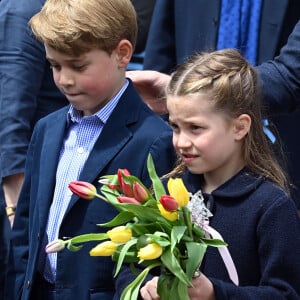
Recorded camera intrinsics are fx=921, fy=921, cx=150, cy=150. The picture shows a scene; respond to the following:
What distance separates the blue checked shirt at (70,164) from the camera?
3.21m

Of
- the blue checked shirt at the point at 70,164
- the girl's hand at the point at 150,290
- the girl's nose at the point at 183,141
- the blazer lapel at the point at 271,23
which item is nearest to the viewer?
the girl's hand at the point at 150,290

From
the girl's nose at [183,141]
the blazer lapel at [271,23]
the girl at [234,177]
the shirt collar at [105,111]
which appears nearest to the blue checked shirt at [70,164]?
the shirt collar at [105,111]

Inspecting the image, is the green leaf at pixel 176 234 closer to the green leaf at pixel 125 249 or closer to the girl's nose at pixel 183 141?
the green leaf at pixel 125 249

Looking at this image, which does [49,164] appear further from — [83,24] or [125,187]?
[125,187]

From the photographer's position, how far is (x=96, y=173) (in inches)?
122

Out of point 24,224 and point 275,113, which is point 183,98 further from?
point 24,224

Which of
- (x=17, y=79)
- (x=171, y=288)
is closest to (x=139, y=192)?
(x=171, y=288)

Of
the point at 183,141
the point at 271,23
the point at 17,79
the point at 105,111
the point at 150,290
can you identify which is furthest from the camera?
the point at 17,79

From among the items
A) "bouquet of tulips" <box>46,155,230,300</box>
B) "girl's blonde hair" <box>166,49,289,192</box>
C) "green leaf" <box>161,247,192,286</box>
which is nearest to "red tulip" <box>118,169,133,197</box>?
"bouquet of tulips" <box>46,155,230,300</box>

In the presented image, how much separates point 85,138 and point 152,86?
0.36 meters

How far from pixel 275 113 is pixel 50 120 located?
0.83m

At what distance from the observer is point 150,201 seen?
98.3 inches

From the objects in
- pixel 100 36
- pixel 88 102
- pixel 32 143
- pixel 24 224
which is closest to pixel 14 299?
pixel 24 224

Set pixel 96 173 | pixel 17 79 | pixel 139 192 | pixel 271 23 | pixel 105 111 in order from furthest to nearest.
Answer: pixel 17 79 < pixel 271 23 < pixel 105 111 < pixel 96 173 < pixel 139 192
